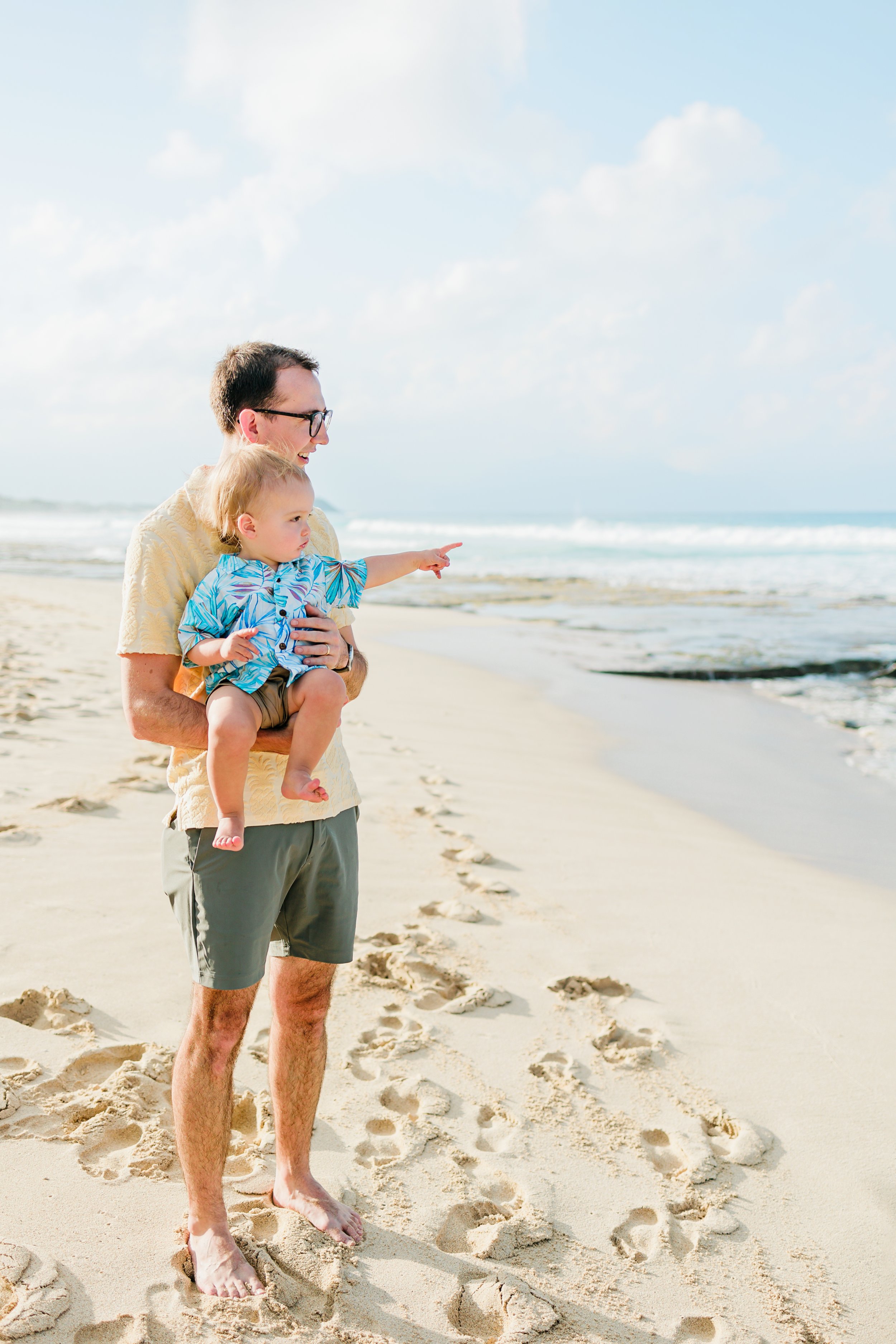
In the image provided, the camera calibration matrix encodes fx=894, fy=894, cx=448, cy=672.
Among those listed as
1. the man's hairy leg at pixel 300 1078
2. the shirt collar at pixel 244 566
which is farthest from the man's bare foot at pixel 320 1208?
the shirt collar at pixel 244 566

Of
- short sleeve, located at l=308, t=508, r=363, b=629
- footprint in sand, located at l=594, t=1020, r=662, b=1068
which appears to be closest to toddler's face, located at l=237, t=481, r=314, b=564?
short sleeve, located at l=308, t=508, r=363, b=629

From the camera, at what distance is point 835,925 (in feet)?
14.2

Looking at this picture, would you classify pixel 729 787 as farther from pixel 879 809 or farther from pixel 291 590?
pixel 291 590

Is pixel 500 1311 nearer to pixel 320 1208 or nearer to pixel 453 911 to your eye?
pixel 320 1208

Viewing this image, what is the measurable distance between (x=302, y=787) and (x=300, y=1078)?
0.85 meters

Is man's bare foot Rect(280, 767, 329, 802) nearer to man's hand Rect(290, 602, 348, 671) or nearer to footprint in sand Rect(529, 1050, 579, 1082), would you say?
man's hand Rect(290, 602, 348, 671)

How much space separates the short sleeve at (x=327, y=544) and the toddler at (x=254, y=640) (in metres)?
0.22

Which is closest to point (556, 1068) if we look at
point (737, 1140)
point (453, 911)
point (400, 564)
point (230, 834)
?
point (737, 1140)

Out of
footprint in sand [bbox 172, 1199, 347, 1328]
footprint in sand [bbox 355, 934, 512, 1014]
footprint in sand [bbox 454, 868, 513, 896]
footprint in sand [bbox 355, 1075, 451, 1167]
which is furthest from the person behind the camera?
footprint in sand [bbox 454, 868, 513, 896]

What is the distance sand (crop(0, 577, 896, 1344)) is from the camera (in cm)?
213

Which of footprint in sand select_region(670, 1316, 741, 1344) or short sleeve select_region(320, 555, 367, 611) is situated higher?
short sleeve select_region(320, 555, 367, 611)

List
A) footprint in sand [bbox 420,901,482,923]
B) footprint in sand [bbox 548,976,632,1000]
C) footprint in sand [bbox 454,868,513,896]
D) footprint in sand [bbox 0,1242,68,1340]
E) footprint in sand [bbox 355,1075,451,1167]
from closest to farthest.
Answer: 1. footprint in sand [bbox 0,1242,68,1340]
2. footprint in sand [bbox 355,1075,451,1167]
3. footprint in sand [bbox 548,976,632,1000]
4. footprint in sand [bbox 420,901,482,923]
5. footprint in sand [bbox 454,868,513,896]

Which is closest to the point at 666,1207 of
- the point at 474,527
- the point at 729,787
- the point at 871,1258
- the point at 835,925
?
the point at 871,1258

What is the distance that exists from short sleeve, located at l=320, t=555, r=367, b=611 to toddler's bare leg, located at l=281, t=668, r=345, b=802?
0.25 meters
